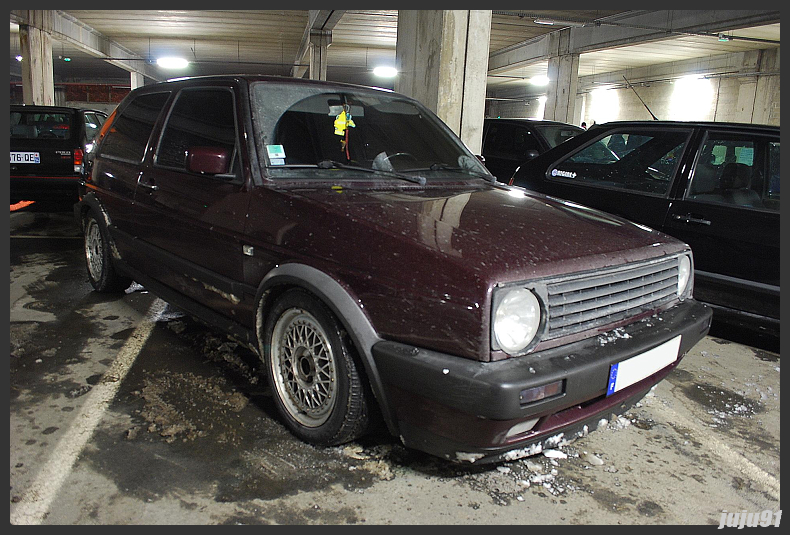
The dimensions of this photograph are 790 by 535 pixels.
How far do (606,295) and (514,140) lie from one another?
6.69 metres

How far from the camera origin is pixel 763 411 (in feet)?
10.4

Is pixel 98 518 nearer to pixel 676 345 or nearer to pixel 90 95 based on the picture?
pixel 676 345

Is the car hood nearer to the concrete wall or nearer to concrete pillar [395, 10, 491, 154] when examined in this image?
concrete pillar [395, 10, 491, 154]

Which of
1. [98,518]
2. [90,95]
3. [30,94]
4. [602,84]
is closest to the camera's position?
[98,518]

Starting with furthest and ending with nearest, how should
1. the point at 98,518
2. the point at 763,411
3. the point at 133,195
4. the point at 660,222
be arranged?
1. the point at 660,222
2. the point at 133,195
3. the point at 763,411
4. the point at 98,518

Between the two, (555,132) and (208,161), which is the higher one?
(555,132)

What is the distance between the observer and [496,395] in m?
1.86

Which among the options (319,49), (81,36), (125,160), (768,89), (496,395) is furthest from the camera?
(81,36)

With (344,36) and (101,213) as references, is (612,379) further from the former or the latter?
(344,36)

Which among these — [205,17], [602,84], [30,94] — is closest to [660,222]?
[205,17]

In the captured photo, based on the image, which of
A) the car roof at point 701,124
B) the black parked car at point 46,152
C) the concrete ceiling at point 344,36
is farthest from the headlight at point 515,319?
the concrete ceiling at point 344,36

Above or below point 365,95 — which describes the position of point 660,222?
below

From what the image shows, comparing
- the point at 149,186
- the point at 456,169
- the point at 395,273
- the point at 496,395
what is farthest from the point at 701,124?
the point at 149,186

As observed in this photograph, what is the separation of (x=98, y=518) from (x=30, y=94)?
16455 millimetres
